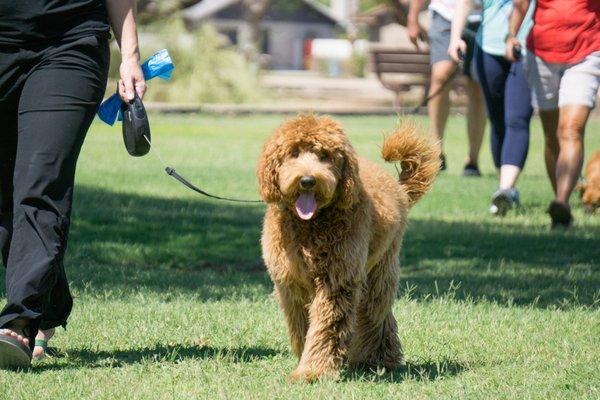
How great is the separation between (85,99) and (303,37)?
90.3 meters

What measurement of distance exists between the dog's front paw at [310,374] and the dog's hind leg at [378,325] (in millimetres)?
454

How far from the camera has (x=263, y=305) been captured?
267 inches

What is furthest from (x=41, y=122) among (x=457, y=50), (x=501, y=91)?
(x=501, y=91)

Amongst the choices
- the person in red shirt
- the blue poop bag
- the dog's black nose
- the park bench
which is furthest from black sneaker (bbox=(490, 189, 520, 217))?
the park bench

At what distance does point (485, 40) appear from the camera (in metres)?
10.9

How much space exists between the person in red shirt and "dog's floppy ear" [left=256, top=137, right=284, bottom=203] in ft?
14.4

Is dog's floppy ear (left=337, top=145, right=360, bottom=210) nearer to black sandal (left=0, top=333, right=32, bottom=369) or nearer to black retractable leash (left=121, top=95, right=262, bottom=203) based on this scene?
black retractable leash (left=121, top=95, right=262, bottom=203)

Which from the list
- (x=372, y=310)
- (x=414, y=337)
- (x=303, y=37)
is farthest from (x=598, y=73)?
(x=303, y=37)

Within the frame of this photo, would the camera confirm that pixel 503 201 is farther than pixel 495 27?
No

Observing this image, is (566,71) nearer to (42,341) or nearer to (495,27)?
(495,27)

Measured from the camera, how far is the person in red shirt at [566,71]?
8781 millimetres

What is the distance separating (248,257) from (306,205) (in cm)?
420

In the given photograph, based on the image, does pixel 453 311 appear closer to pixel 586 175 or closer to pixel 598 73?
pixel 598 73

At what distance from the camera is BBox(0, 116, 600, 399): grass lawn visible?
4840 millimetres
